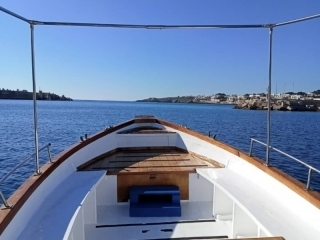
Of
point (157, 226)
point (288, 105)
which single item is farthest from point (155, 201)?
point (288, 105)

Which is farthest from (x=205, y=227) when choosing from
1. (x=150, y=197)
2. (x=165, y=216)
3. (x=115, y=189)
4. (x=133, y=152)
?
(x=133, y=152)

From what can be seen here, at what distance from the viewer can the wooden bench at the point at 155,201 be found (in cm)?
350

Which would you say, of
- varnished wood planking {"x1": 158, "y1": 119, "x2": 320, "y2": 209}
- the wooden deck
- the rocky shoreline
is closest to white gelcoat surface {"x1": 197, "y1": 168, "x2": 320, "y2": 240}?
varnished wood planking {"x1": 158, "y1": 119, "x2": 320, "y2": 209}

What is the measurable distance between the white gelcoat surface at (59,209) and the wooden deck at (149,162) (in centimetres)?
61

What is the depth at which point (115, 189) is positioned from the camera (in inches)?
153

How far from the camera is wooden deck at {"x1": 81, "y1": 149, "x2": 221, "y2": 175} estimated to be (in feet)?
12.8

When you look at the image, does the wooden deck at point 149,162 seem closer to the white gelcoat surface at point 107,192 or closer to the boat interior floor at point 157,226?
the white gelcoat surface at point 107,192

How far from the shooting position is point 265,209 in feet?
8.02

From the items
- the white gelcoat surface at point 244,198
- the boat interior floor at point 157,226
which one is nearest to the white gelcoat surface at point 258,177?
the white gelcoat surface at point 244,198

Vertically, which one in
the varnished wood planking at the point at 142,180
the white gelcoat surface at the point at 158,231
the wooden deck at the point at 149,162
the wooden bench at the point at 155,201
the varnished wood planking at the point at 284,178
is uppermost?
the varnished wood planking at the point at 284,178

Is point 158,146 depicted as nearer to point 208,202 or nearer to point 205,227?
point 208,202

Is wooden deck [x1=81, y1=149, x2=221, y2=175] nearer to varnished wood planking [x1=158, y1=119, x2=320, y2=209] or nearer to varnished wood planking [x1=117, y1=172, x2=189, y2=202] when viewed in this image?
varnished wood planking [x1=117, y1=172, x2=189, y2=202]

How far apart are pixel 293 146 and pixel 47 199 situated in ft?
53.5

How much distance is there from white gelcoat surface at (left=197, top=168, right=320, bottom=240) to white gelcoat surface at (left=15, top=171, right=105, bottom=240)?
168 centimetres
